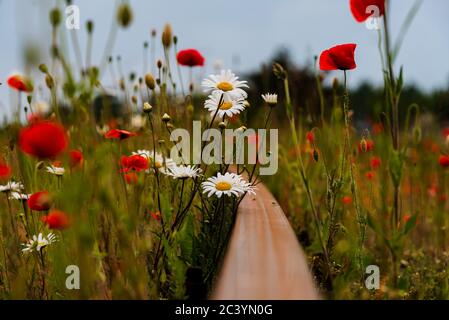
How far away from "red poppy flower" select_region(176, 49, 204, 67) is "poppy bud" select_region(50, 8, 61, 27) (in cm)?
82

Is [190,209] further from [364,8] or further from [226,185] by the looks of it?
[364,8]

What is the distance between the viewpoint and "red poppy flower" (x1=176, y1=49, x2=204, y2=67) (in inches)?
69.2

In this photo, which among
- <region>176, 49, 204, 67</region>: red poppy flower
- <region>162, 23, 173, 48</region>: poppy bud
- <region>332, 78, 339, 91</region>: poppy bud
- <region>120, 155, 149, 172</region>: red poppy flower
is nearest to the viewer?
<region>120, 155, 149, 172</region>: red poppy flower

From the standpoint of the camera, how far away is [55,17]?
969 millimetres

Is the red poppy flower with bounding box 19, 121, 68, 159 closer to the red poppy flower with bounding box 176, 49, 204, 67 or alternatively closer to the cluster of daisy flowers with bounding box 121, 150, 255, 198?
the cluster of daisy flowers with bounding box 121, 150, 255, 198

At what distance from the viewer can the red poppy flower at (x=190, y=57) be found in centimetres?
176

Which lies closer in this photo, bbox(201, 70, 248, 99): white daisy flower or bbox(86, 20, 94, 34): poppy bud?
bbox(86, 20, 94, 34): poppy bud

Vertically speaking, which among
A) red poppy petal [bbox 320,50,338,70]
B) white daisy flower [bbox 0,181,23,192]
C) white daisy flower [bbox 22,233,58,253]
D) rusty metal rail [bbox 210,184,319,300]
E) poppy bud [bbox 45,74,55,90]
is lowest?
white daisy flower [bbox 22,233,58,253]

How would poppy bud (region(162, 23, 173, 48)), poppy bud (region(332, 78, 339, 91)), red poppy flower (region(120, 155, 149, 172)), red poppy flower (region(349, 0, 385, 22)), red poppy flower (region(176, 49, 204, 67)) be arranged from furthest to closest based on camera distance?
poppy bud (region(332, 78, 339, 91))
red poppy flower (region(176, 49, 204, 67))
poppy bud (region(162, 23, 173, 48))
red poppy flower (region(120, 155, 149, 172))
red poppy flower (region(349, 0, 385, 22))

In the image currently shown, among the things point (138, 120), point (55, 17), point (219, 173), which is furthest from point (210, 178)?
point (138, 120)

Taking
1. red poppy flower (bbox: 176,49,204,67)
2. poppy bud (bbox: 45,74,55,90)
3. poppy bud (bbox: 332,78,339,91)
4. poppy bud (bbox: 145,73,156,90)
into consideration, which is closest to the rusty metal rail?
poppy bud (bbox: 145,73,156,90)
